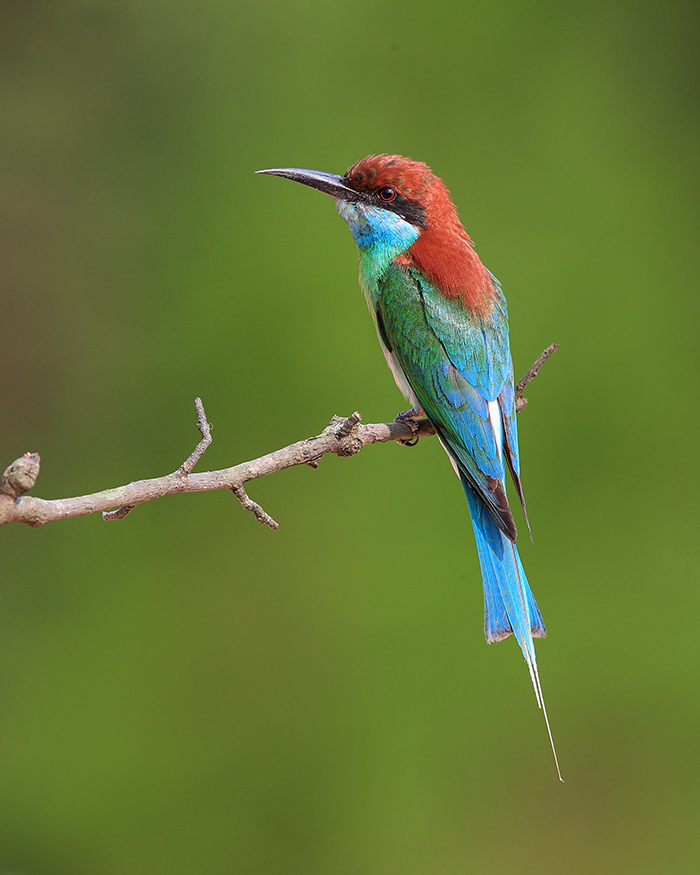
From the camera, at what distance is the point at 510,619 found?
1.57 m

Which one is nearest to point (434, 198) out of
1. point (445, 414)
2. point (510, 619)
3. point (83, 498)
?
point (445, 414)

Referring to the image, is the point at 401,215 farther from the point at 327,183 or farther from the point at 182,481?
the point at 182,481

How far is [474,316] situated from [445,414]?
219 mm

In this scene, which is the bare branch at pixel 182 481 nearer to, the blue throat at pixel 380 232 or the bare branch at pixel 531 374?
the bare branch at pixel 531 374

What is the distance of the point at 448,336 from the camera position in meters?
1.75

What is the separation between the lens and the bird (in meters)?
1.63

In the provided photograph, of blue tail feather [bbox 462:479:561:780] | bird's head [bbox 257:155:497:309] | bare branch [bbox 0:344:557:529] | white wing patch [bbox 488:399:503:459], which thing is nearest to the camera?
bare branch [bbox 0:344:557:529]

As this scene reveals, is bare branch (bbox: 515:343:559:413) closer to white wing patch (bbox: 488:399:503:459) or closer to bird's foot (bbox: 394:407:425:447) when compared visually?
white wing patch (bbox: 488:399:503:459)

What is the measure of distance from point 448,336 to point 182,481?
2.53 ft

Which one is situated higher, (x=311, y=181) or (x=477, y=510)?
(x=311, y=181)

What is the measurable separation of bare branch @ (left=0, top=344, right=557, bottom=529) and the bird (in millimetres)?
209

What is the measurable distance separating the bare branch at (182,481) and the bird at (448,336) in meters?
0.21

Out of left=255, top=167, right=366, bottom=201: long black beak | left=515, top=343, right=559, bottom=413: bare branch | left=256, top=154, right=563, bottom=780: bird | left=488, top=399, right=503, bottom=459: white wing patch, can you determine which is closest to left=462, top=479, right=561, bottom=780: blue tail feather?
left=256, top=154, right=563, bottom=780: bird

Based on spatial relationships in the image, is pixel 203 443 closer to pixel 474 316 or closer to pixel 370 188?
pixel 474 316
